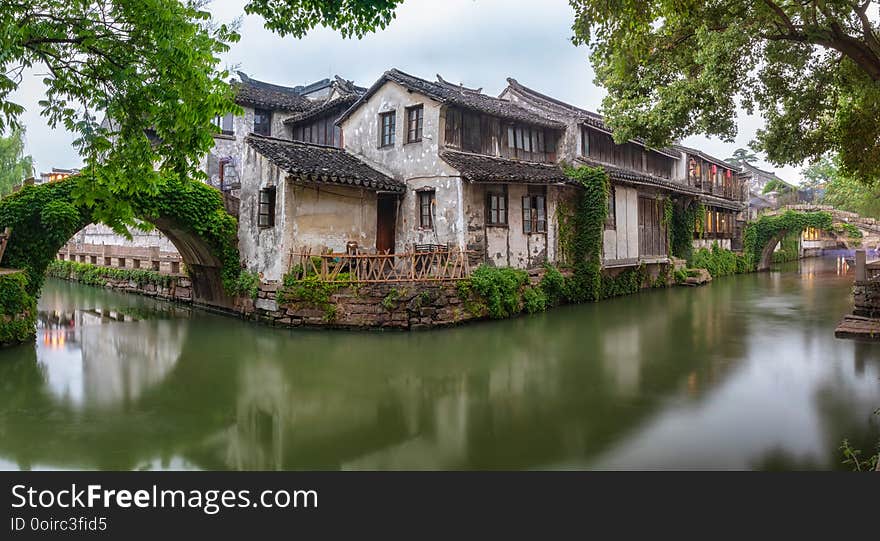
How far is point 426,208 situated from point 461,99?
3698 mm

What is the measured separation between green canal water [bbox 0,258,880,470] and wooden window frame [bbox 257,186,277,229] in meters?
2.98

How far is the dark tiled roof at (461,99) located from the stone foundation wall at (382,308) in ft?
20.2

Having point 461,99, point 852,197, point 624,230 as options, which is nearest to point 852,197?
point 852,197

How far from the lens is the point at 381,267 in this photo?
14.2 meters

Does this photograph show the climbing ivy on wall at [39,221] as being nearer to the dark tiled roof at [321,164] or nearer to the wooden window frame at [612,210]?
the dark tiled roof at [321,164]

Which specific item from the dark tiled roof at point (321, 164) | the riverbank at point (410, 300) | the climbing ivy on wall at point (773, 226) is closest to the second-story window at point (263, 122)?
the dark tiled roof at point (321, 164)

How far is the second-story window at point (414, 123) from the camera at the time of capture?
17.5m

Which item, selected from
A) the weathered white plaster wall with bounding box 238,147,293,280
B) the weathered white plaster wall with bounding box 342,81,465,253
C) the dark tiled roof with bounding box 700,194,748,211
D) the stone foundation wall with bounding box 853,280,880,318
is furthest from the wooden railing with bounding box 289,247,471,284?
the dark tiled roof with bounding box 700,194,748,211

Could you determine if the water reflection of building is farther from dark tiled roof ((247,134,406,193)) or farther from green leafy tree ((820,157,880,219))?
green leafy tree ((820,157,880,219))

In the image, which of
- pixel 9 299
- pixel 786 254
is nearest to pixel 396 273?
pixel 9 299

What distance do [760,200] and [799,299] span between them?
2995cm

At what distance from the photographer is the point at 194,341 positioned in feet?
44.4

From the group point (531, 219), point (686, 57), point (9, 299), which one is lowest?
point (9, 299)
